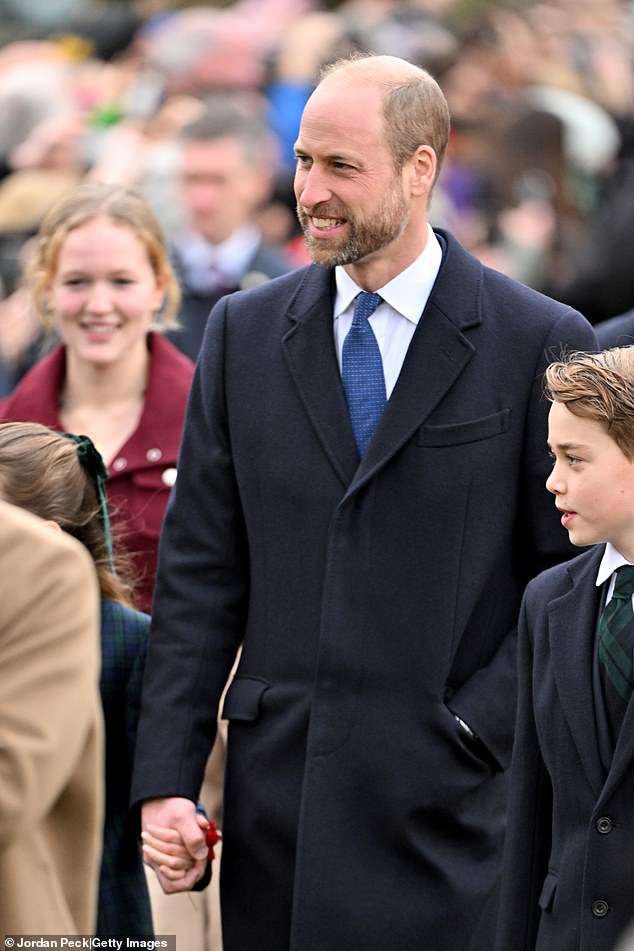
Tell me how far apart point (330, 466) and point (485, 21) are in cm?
755

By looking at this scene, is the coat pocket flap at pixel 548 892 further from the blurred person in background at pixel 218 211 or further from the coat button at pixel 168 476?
the blurred person in background at pixel 218 211

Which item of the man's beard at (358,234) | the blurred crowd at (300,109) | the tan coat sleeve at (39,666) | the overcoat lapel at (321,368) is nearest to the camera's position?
the tan coat sleeve at (39,666)

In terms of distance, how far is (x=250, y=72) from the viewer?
1117 centimetres

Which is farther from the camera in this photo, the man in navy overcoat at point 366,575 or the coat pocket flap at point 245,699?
the coat pocket flap at point 245,699

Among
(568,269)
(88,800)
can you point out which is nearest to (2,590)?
(88,800)

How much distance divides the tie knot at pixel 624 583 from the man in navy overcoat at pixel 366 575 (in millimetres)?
449

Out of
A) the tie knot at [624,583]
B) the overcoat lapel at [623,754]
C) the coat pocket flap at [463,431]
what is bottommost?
the overcoat lapel at [623,754]

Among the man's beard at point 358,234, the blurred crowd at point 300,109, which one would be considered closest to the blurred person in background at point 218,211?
the blurred crowd at point 300,109

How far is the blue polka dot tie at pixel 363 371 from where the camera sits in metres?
4.13

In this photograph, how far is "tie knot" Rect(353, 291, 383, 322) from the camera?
164 inches

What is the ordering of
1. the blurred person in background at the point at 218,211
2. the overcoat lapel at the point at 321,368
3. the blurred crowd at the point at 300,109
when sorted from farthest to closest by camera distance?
the blurred crowd at the point at 300,109
the blurred person in background at the point at 218,211
the overcoat lapel at the point at 321,368

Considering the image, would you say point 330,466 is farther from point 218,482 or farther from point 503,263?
point 503,263

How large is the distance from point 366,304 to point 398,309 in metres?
0.07

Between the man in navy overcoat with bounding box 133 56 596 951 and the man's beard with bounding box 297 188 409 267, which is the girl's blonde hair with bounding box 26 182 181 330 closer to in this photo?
the man in navy overcoat with bounding box 133 56 596 951
